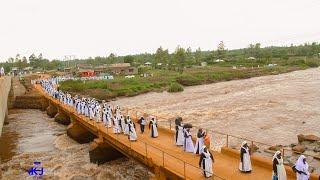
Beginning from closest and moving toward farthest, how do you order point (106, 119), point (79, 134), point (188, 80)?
1. point (106, 119)
2. point (79, 134)
3. point (188, 80)

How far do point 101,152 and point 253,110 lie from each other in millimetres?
19993

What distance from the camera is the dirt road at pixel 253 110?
28031 mm

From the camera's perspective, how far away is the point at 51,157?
933 inches

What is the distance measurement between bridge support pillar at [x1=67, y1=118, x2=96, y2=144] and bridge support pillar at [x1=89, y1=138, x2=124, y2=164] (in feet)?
19.6

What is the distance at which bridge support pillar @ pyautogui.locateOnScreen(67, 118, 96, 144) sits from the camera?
89.3 feet

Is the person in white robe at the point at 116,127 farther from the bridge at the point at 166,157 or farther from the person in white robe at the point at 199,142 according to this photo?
the person in white robe at the point at 199,142

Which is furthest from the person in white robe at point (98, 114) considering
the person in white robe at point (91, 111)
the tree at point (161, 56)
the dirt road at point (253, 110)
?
the tree at point (161, 56)

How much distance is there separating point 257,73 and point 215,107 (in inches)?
1768

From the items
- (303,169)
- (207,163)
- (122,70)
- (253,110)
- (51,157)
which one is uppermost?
(303,169)

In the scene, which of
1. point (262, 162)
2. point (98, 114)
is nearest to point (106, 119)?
point (98, 114)

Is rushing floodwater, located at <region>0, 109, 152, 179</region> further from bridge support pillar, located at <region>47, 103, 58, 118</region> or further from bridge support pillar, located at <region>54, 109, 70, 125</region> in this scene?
bridge support pillar, located at <region>47, 103, 58, 118</region>

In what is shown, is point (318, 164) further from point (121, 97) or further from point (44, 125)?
point (121, 97)

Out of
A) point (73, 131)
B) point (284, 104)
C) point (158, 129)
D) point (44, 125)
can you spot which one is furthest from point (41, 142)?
point (284, 104)

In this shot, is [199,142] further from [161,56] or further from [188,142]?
[161,56]
